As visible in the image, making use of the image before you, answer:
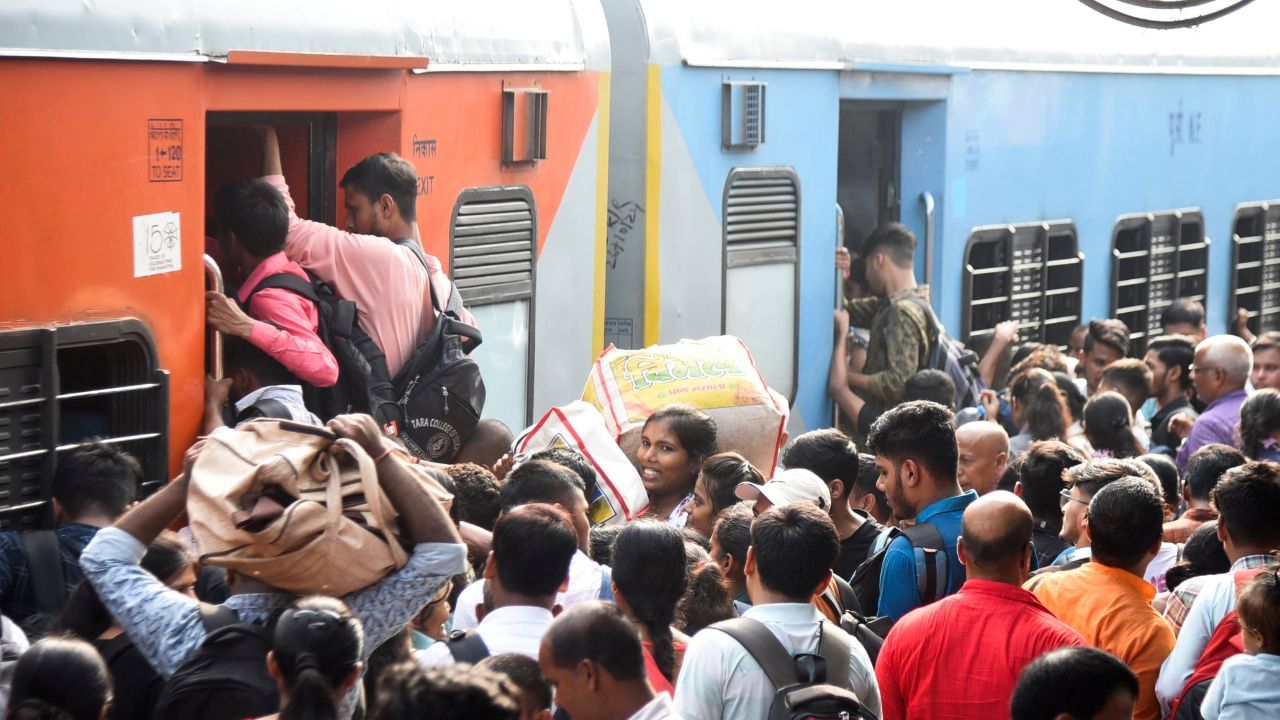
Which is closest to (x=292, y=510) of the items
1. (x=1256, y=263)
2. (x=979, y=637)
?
(x=979, y=637)

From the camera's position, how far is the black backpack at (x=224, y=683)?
3.05m

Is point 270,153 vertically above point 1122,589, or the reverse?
point 270,153

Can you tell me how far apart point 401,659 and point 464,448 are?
2268mm

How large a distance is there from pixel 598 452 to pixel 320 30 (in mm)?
1509

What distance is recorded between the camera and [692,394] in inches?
247

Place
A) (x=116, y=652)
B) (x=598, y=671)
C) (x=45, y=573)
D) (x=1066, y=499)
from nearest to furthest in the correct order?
1. (x=598, y=671)
2. (x=116, y=652)
3. (x=45, y=573)
4. (x=1066, y=499)

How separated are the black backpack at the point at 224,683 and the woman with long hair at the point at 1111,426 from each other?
14.9 feet

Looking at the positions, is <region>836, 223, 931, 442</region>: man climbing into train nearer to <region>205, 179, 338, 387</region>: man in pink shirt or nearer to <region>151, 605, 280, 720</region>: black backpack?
<region>205, 179, 338, 387</region>: man in pink shirt

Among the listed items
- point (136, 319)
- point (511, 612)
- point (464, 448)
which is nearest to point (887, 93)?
point (464, 448)

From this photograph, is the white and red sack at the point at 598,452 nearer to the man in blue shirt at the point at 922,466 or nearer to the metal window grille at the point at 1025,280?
the man in blue shirt at the point at 922,466

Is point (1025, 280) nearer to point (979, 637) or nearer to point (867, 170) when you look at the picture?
point (867, 170)

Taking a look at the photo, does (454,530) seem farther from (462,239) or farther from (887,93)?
(887,93)

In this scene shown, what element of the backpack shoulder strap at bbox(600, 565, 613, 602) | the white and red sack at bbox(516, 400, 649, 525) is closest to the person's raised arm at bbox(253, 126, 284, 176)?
the white and red sack at bbox(516, 400, 649, 525)

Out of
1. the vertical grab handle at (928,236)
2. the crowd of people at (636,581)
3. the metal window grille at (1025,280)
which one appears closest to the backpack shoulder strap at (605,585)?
the crowd of people at (636,581)
